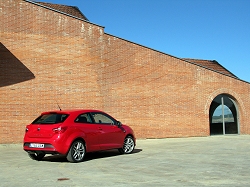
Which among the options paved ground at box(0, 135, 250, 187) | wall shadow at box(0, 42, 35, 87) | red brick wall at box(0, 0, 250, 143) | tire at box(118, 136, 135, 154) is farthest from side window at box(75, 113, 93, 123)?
wall shadow at box(0, 42, 35, 87)

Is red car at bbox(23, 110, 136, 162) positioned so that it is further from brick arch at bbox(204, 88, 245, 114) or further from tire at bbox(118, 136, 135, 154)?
brick arch at bbox(204, 88, 245, 114)

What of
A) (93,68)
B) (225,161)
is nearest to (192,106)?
(93,68)

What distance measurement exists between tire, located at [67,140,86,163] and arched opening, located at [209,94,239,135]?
12.9 metres

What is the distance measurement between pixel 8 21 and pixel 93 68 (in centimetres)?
469

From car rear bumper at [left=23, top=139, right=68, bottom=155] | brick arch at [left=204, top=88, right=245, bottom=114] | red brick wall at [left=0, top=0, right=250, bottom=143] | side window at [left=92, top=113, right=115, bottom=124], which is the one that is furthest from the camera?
brick arch at [left=204, top=88, right=245, bottom=114]

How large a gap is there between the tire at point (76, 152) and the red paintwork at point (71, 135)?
13cm

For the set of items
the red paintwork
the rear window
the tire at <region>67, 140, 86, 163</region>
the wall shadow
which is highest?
the wall shadow

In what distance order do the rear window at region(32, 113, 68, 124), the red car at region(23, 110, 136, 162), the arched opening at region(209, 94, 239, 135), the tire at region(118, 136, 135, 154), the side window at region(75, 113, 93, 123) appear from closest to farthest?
the red car at region(23, 110, 136, 162) → the rear window at region(32, 113, 68, 124) → the side window at region(75, 113, 93, 123) → the tire at region(118, 136, 135, 154) → the arched opening at region(209, 94, 239, 135)

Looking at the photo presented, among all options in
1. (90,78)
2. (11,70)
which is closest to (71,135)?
(11,70)

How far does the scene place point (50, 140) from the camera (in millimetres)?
9070

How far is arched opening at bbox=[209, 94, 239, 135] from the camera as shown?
20938mm

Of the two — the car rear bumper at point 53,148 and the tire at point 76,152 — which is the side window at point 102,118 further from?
the car rear bumper at point 53,148

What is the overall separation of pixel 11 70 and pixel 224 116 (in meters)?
12.9

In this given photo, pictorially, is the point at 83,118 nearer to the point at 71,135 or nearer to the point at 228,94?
the point at 71,135
